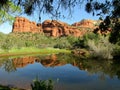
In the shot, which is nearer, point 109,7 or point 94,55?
point 109,7

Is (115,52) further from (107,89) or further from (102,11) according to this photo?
(102,11)

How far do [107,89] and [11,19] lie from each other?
1425 centimetres

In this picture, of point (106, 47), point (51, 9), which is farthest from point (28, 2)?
point (106, 47)

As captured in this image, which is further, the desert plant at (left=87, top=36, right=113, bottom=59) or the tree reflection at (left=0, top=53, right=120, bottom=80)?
the desert plant at (left=87, top=36, right=113, bottom=59)

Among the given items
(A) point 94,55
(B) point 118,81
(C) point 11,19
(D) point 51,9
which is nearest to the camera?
(D) point 51,9

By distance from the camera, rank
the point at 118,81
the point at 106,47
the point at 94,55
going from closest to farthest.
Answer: the point at 118,81 → the point at 106,47 → the point at 94,55

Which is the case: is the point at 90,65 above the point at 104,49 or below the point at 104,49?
below

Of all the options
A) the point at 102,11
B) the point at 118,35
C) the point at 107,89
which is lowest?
the point at 107,89

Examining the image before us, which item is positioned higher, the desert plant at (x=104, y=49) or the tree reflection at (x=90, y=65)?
the desert plant at (x=104, y=49)

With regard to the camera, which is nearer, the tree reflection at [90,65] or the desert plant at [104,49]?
the tree reflection at [90,65]

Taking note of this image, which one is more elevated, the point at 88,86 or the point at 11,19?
the point at 11,19

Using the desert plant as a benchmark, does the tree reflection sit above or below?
below

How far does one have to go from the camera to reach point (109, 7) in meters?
9.04

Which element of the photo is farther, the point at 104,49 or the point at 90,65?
the point at 104,49
